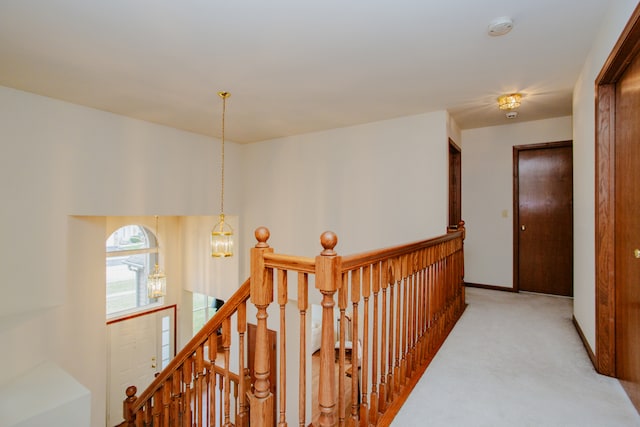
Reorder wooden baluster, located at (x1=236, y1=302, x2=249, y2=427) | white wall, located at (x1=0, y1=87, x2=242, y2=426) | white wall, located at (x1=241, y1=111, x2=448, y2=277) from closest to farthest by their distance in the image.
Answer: wooden baluster, located at (x1=236, y1=302, x2=249, y2=427)
white wall, located at (x1=0, y1=87, x2=242, y2=426)
white wall, located at (x1=241, y1=111, x2=448, y2=277)

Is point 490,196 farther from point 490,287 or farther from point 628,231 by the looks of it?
point 628,231

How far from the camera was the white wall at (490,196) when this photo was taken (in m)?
4.47

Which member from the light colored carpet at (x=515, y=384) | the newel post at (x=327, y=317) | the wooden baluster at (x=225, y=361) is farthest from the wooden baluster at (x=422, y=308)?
the wooden baluster at (x=225, y=361)

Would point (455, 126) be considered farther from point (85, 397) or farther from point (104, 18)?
point (85, 397)

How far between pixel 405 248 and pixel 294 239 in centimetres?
333

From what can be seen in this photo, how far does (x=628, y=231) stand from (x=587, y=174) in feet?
2.61

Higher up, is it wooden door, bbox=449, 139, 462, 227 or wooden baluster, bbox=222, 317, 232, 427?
wooden door, bbox=449, 139, 462, 227

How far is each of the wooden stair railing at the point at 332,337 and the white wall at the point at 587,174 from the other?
1023 mm

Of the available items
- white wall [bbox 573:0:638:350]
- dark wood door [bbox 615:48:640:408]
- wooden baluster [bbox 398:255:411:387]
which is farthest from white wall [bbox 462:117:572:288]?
wooden baluster [bbox 398:255:411:387]

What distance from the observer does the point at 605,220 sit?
6.87ft

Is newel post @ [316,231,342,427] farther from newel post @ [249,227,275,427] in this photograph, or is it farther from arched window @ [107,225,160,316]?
arched window @ [107,225,160,316]

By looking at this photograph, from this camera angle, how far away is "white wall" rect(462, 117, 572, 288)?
4473mm

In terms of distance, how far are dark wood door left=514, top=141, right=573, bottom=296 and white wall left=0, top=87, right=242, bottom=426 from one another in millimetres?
4886

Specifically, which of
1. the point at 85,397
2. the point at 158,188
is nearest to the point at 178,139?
the point at 158,188
